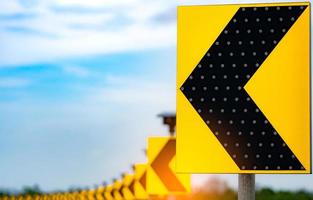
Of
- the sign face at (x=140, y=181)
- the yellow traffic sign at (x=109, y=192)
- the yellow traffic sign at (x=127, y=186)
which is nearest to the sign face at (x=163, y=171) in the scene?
the sign face at (x=140, y=181)

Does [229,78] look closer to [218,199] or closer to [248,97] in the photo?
[248,97]

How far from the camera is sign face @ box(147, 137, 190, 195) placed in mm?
11516

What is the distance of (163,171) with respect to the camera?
12.0m

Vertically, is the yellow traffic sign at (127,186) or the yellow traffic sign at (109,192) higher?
the yellow traffic sign at (109,192)

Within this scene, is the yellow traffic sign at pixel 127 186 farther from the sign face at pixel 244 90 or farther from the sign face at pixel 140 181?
the sign face at pixel 244 90

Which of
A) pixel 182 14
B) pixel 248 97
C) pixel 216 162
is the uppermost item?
pixel 182 14

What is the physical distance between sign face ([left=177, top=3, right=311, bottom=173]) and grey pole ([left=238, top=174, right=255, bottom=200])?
0.07m

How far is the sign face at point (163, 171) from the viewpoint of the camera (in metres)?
11.5

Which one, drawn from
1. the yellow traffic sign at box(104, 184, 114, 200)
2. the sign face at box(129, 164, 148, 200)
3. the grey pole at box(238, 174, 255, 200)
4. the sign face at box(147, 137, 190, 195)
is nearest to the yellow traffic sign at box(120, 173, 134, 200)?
the sign face at box(129, 164, 148, 200)

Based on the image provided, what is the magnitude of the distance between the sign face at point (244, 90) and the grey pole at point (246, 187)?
71 millimetres

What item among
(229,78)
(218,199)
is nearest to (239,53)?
(229,78)

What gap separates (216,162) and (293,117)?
1.85ft

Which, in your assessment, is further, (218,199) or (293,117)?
(218,199)

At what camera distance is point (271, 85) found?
5730 millimetres
